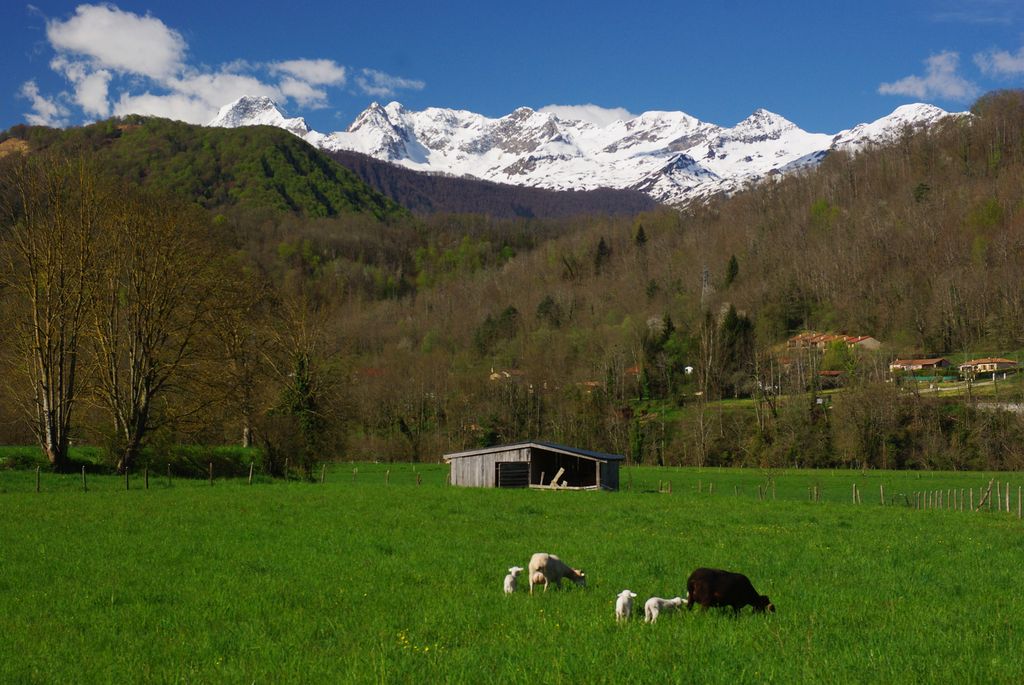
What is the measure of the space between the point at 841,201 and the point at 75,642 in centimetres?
18690

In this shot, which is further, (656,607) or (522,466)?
(522,466)

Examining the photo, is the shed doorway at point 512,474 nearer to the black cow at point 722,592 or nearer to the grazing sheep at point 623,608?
the black cow at point 722,592

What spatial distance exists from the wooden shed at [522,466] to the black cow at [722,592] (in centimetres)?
3843

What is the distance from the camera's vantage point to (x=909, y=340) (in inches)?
4715

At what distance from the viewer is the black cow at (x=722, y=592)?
42.3 feet

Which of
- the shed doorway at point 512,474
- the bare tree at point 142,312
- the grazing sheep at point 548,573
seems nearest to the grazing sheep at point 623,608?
the grazing sheep at point 548,573

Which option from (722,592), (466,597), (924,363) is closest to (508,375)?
(924,363)

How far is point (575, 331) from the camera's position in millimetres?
140000

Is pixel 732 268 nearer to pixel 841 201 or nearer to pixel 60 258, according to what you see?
pixel 841 201

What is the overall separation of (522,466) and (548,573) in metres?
40.2

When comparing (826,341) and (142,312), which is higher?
(826,341)

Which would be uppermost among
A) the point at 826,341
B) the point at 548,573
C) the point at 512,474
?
the point at 826,341

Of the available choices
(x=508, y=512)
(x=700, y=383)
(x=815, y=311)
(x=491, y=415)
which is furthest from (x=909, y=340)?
(x=508, y=512)

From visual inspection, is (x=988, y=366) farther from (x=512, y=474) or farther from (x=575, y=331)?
(x=512, y=474)
